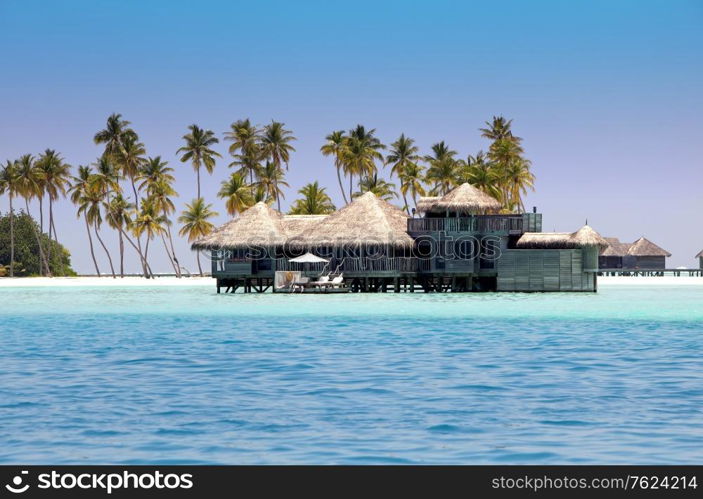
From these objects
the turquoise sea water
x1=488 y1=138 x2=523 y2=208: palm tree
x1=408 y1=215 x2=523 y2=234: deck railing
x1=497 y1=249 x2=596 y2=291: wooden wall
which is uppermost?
x1=488 y1=138 x2=523 y2=208: palm tree

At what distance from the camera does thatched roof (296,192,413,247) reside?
160 ft

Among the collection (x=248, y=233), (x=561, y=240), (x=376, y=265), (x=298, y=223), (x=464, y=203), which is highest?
(x=464, y=203)

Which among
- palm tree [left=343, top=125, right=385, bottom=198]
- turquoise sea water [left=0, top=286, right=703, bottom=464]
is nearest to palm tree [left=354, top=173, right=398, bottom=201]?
palm tree [left=343, top=125, right=385, bottom=198]

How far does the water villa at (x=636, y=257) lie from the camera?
297 ft

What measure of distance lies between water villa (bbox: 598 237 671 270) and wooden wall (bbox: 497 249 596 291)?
144 feet

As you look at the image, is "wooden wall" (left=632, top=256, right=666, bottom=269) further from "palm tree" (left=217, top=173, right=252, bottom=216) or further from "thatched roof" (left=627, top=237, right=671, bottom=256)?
"palm tree" (left=217, top=173, right=252, bottom=216)

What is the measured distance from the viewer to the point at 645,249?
91062mm

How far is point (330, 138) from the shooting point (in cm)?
8406

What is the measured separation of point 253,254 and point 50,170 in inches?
1500

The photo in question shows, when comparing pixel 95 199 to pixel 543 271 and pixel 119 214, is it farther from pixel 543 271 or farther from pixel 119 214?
pixel 543 271

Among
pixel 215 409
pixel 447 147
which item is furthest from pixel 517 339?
pixel 447 147

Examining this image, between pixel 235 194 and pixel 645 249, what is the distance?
37.6 meters

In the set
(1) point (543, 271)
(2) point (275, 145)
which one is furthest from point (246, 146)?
(1) point (543, 271)
